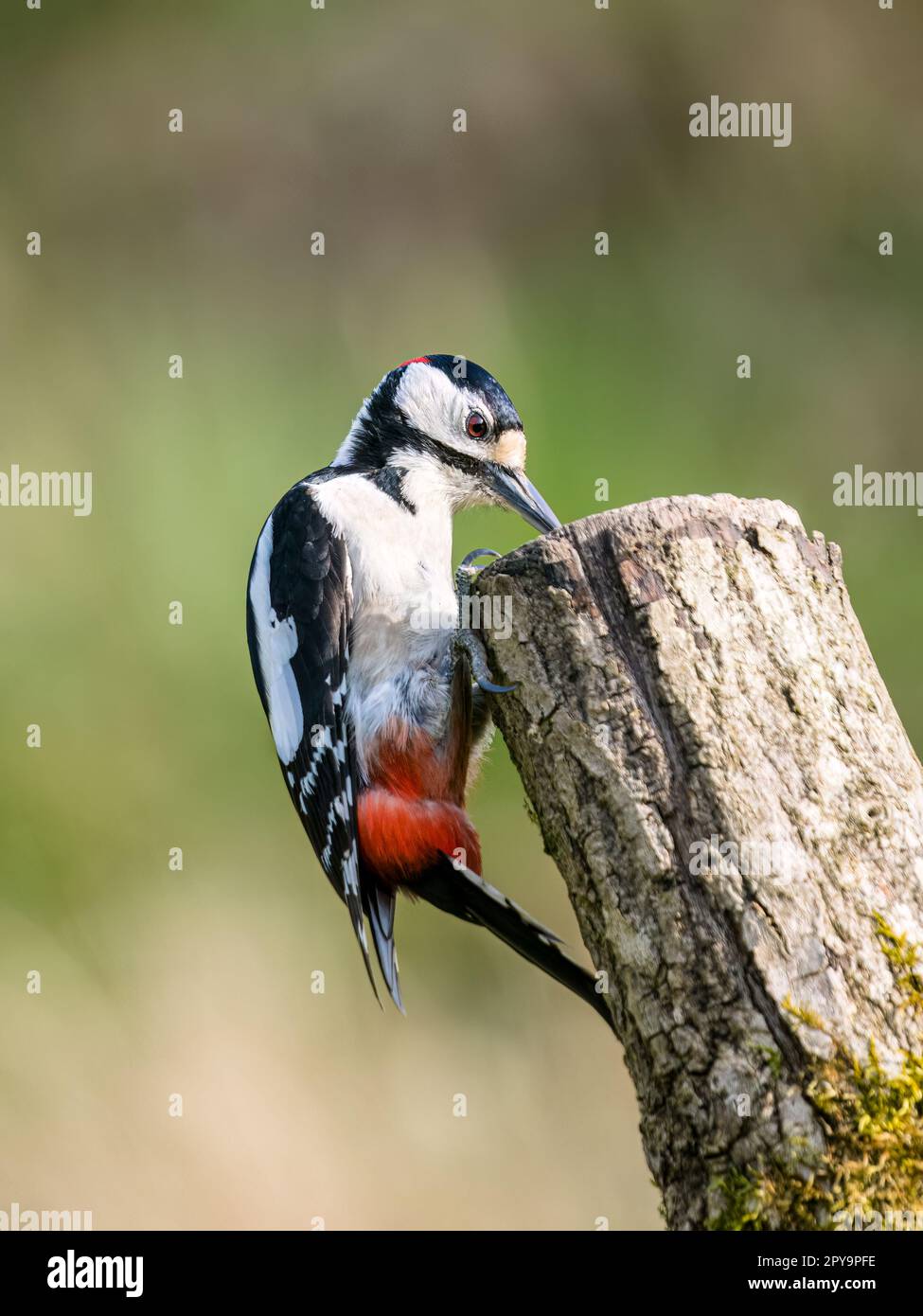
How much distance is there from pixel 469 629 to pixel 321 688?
395mm

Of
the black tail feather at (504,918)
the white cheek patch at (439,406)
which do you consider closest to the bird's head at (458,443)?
the white cheek patch at (439,406)

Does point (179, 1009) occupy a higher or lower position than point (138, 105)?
lower

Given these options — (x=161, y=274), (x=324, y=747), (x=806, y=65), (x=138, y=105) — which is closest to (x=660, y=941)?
(x=324, y=747)

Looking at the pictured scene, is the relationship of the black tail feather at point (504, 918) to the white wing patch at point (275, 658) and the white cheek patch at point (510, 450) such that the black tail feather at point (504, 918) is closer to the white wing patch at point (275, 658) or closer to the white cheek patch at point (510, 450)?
the white wing patch at point (275, 658)

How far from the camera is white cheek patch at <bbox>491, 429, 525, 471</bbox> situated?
2.78 metres

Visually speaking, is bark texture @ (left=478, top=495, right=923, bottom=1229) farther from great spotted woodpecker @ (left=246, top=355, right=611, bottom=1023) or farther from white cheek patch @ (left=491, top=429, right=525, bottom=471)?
white cheek patch @ (left=491, top=429, right=525, bottom=471)

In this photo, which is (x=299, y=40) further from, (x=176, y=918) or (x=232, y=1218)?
(x=232, y=1218)

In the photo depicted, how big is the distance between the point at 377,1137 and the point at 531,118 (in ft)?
16.3

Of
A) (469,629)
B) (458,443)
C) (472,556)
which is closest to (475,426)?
(458,443)

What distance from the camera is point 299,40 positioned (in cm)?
580

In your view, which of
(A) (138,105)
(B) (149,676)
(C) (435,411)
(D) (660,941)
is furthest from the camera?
(A) (138,105)

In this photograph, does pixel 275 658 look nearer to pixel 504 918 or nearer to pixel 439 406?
pixel 439 406

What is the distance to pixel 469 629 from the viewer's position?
2289 mm

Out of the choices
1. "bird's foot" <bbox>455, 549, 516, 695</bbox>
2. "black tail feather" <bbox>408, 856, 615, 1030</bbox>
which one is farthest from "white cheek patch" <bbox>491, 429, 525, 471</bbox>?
"black tail feather" <bbox>408, 856, 615, 1030</bbox>
